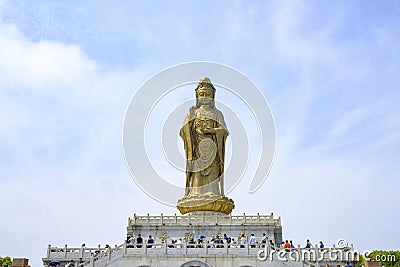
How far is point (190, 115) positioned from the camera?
120ft

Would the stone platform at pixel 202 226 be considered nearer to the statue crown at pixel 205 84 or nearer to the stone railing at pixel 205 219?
the stone railing at pixel 205 219

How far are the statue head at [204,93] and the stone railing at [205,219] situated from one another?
399 inches

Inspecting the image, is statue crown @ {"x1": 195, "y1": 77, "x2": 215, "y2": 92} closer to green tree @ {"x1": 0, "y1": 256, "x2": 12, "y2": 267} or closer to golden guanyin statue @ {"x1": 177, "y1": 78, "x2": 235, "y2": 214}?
golden guanyin statue @ {"x1": 177, "y1": 78, "x2": 235, "y2": 214}

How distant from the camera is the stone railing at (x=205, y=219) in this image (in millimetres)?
30078

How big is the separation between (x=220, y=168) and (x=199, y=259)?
589 inches

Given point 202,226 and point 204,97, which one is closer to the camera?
point 202,226

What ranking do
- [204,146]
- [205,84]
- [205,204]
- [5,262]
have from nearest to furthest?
[205,204] → [204,146] → [205,84] → [5,262]

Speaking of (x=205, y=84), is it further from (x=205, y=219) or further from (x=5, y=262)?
(x=5, y=262)

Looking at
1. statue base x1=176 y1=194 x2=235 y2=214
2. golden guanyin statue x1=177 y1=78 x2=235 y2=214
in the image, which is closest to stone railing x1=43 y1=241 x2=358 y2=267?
statue base x1=176 y1=194 x2=235 y2=214

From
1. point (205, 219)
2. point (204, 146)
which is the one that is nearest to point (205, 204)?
point (205, 219)

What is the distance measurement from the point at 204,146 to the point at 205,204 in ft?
16.4

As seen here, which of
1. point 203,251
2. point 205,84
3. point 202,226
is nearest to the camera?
point 203,251

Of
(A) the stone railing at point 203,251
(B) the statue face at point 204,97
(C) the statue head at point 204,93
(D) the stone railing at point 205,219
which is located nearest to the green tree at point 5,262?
(D) the stone railing at point 205,219

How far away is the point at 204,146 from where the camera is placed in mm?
35812
